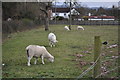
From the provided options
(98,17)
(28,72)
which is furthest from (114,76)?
(98,17)

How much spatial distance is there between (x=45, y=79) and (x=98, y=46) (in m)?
2.34

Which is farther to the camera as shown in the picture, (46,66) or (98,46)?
(46,66)

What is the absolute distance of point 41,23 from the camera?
64.4 m

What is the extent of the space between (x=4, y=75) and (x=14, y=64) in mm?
2311

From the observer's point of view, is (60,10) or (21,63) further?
(60,10)

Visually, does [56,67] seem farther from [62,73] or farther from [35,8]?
[35,8]

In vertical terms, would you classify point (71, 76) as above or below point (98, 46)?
below

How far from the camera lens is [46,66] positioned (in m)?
10.4

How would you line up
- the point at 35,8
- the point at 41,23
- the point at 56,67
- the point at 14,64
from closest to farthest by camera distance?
the point at 56,67 → the point at 14,64 → the point at 35,8 → the point at 41,23

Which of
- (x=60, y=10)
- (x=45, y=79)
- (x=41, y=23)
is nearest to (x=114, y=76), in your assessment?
(x=45, y=79)

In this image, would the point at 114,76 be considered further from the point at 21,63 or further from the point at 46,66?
the point at 21,63

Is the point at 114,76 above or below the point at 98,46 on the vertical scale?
below

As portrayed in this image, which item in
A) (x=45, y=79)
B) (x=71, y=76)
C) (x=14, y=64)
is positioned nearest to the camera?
(x=45, y=79)

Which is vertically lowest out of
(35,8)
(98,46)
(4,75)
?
(4,75)
